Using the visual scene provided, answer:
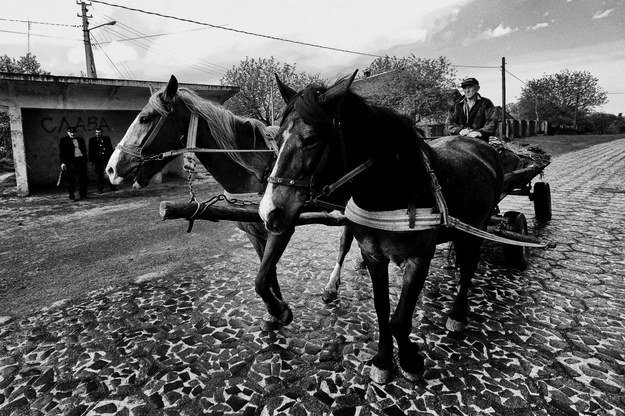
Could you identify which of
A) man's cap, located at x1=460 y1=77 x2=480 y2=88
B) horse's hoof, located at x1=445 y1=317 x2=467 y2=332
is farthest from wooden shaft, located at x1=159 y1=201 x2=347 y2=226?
man's cap, located at x1=460 y1=77 x2=480 y2=88

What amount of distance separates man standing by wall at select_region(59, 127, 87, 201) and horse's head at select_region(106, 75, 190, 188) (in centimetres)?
968

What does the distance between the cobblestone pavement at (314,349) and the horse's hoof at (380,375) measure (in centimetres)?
6

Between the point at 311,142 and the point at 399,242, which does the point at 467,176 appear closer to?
the point at 399,242

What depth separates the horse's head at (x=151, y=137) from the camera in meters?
3.08

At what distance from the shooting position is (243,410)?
2412mm

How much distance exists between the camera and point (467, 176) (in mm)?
2941

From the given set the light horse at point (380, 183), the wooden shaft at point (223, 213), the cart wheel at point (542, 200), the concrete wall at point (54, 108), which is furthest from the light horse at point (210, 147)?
the concrete wall at point (54, 108)

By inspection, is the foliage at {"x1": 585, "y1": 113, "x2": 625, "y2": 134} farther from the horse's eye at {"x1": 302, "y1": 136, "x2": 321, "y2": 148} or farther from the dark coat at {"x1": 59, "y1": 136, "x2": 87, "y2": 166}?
the horse's eye at {"x1": 302, "y1": 136, "x2": 321, "y2": 148}

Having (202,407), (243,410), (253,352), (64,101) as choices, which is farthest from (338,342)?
(64,101)

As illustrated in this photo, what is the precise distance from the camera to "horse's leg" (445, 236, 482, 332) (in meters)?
3.26

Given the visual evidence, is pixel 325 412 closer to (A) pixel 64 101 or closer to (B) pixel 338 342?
(B) pixel 338 342

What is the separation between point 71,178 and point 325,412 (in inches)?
473

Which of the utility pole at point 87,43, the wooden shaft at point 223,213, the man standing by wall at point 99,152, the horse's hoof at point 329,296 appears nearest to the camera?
the wooden shaft at point 223,213

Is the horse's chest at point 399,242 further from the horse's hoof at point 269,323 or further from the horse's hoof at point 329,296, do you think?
the horse's hoof at point 329,296
